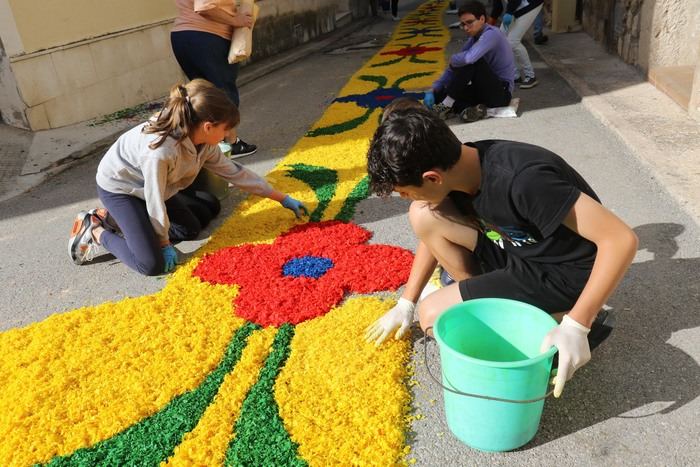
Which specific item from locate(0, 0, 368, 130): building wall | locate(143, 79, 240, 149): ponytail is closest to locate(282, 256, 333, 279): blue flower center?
locate(143, 79, 240, 149): ponytail

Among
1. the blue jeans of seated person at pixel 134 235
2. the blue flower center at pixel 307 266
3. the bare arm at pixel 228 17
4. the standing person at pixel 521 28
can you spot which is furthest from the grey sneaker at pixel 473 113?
the blue jeans of seated person at pixel 134 235

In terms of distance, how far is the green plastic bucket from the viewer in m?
1.65

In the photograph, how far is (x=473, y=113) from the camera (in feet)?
17.7

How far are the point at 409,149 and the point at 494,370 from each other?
2.31 ft

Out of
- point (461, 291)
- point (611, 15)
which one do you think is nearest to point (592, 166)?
point (461, 291)

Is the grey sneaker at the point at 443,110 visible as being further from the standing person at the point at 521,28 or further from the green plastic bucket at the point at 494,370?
the green plastic bucket at the point at 494,370

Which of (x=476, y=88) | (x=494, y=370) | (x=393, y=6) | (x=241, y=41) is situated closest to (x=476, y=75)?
(x=476, y=88)

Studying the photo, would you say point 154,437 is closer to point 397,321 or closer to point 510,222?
point 397,321

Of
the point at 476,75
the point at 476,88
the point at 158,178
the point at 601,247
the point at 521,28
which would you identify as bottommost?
the point at 476,88

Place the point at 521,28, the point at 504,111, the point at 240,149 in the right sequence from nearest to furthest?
1. the point at 240,149
2. the point at 504,111
3. the point at 521,28

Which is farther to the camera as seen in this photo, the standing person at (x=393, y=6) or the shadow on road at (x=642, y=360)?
the standing person at (x=393, y=6)

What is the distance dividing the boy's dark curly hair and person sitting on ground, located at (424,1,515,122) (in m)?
3.69

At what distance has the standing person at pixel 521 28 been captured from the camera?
650 cm

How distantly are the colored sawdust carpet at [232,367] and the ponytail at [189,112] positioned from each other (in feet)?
2.41
